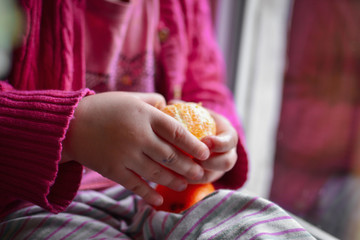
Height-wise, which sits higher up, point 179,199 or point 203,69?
point 203,69

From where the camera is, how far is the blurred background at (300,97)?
931 millimetres

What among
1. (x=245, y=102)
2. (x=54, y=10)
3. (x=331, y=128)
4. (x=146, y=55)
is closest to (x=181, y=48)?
(x=146, y=55)

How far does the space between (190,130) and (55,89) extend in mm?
230

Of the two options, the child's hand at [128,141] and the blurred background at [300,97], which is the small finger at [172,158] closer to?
the child's hand at [128,141]

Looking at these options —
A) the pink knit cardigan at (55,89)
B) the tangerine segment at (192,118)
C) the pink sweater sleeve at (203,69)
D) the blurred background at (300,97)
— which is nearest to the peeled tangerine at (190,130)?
the tangerine segment at (192,118)

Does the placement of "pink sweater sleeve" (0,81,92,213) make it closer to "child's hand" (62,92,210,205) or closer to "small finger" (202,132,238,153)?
"child's hand" (62,92,210,205)

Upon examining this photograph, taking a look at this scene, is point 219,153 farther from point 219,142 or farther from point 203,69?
point 203,69

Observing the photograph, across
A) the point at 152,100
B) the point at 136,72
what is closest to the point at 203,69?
the point at 136,72

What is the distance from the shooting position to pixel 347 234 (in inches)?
33.1

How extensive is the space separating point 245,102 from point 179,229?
0.74 meters

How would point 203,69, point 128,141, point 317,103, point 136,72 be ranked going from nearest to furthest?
point 128,141 → point 136,72 → point 203,69 → point 317,103

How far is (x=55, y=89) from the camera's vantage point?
0.49m

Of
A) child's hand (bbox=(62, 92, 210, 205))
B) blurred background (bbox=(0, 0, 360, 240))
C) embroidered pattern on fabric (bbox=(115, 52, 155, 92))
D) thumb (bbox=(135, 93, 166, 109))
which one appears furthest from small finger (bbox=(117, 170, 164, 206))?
blurred background (bbox=(0, 0, 360, 240))

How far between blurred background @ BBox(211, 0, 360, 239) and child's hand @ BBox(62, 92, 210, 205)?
68 cm
